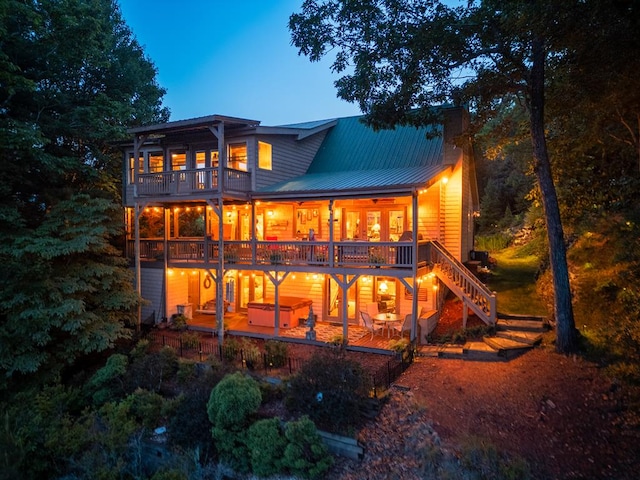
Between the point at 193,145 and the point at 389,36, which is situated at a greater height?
the point at 389,36

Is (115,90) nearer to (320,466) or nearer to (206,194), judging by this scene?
(206,194)

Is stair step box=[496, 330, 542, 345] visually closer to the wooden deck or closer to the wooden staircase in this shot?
the wooden staircase

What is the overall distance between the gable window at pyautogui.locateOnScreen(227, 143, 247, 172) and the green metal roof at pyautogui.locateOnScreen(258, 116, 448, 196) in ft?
6.07

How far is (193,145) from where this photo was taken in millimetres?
18531

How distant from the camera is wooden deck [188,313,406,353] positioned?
45.7 ft

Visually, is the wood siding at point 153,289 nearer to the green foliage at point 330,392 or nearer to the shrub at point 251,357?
the shrub at point 251,357

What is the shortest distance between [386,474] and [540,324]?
8759 mm

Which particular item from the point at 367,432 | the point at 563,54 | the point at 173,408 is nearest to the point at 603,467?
the point at 367,432

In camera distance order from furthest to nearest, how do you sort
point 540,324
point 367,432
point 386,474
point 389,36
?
point 540,324 < point 389,36 < point 367,432 < point 386,474

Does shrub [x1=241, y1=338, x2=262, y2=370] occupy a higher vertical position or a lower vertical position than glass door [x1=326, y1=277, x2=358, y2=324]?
lower

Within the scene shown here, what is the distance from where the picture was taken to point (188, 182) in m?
16.1

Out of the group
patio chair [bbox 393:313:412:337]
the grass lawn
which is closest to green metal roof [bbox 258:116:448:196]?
patio chair [bbox 393:313:412:337]

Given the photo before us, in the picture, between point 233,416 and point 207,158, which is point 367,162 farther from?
point 233,416

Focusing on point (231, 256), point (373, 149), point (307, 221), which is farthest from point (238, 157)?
point (373, 149)
